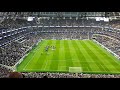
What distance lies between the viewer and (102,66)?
75.6ft

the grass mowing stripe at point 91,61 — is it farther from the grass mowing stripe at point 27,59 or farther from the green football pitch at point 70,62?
the grass mowing stripe at point 27,59

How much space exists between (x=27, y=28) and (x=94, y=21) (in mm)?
13538

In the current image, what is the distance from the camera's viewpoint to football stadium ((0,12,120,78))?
16855mm

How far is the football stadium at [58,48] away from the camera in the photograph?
16.9m

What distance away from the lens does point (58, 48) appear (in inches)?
1312

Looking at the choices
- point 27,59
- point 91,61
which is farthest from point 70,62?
point 27,59

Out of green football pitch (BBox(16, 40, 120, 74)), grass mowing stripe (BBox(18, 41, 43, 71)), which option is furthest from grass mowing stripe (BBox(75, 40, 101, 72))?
grass mowing stripe (BBox(18, 41, 43, 71))

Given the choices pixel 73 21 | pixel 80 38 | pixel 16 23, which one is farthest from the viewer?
pixel 73 21

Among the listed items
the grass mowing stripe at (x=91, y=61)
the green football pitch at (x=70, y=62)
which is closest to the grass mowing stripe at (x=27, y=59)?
the green football pitch at (x=70, y=62)

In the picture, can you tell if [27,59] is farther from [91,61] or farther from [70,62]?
[91,61]

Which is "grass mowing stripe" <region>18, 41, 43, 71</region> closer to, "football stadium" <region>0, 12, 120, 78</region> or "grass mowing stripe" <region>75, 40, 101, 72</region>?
"football stadium" <region>0, 12, 120, 78</region>

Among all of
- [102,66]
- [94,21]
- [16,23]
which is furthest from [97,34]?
[102,66]

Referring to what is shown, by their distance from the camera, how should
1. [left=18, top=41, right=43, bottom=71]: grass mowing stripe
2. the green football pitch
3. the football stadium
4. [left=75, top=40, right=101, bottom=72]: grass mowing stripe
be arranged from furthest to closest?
[left=18, top=41, right=43, bottom=71]: grass mowing stripe < [left=75, top=40, right=101, bottom=72]: grass mowing stripe < the green football pitch < the football stadium
